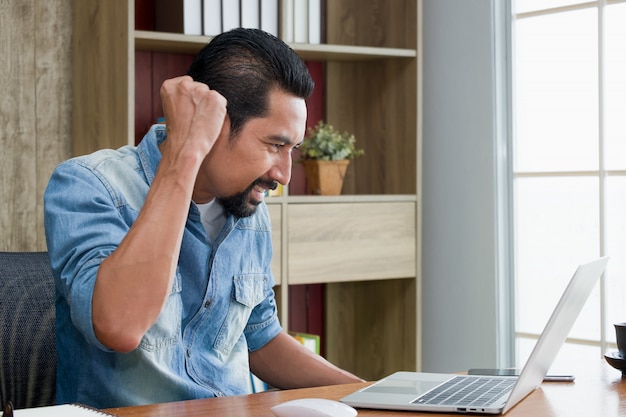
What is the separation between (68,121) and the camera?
113 inches

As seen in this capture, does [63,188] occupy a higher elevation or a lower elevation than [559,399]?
higher

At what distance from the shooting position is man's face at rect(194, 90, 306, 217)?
162 cm

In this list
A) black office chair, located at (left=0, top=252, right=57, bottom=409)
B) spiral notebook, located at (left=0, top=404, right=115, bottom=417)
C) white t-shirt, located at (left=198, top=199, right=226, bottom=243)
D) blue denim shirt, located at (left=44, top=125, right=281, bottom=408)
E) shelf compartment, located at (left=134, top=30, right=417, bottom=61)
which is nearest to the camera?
spiral notebook, located at (left=0, top=404, right=115, bottom=417)

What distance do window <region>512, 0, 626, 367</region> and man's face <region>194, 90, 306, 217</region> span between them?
1439 mm

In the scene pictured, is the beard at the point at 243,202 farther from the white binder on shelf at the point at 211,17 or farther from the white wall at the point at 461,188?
the white wall at the point at 461,188

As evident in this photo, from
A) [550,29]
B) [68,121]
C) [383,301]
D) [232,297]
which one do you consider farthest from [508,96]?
[232,297]

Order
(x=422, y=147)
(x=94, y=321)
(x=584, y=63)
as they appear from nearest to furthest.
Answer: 1. (x=94, y=321)
2. (x=584, y=63)
3. (x=422, y=147)

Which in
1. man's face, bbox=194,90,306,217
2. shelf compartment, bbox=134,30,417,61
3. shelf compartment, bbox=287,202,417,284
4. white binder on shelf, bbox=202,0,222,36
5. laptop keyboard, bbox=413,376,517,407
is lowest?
laptop keyboard, bbox=413,376,517,407

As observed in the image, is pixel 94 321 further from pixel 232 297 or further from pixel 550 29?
pixel 550 29

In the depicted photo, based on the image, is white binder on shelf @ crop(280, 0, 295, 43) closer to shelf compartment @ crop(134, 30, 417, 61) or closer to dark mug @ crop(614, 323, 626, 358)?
shelf compartment @ crop(134, 30, 417, 61)

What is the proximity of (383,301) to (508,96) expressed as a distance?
2.86ft

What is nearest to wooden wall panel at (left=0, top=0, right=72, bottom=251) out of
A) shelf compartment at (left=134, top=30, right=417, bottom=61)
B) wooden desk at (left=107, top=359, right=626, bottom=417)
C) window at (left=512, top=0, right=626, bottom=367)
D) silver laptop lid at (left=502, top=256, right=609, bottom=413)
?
shelf compartment at (left=134, top=30, right=417, bottom=61)

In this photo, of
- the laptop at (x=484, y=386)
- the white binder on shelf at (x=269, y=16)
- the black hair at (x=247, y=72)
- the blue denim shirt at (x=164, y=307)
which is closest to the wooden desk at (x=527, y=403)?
the laptop at (x=484, y=386)

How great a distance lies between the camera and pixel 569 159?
Result: 288 centimetres
